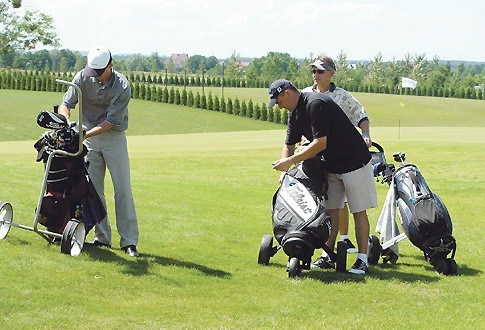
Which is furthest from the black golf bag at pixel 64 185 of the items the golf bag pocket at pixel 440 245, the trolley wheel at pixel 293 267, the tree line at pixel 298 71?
the tree line at pixel 298 71

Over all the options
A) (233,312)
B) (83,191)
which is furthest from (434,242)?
(83,191)

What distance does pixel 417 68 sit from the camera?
148 meters

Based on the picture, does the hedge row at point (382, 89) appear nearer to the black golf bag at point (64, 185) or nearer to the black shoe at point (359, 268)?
the black golf bag at point (64, 185)

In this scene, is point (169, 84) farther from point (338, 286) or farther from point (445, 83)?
point (338, 286)

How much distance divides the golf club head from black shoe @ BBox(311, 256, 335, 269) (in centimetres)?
274

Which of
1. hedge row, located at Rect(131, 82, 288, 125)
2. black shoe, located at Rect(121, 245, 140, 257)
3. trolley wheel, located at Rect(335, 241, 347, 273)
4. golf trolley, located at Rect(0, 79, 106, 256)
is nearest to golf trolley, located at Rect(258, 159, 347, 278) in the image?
trolley wheel, located at Rect(335, 241, 347, 273)

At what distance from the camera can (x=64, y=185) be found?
816 centimetres

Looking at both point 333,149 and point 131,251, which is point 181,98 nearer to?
point 131,251

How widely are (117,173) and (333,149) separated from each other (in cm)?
214

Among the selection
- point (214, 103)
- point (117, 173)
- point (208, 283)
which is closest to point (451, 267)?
point (208, 283)

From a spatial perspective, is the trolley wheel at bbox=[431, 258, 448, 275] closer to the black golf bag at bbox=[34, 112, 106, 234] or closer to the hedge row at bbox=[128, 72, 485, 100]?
the black golf bag at bbox=[34, 112, 106, 234]

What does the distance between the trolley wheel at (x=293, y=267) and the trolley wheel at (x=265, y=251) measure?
0.60m

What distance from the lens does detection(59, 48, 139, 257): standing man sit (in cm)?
812

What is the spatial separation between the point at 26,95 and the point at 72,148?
6842 centimetres
